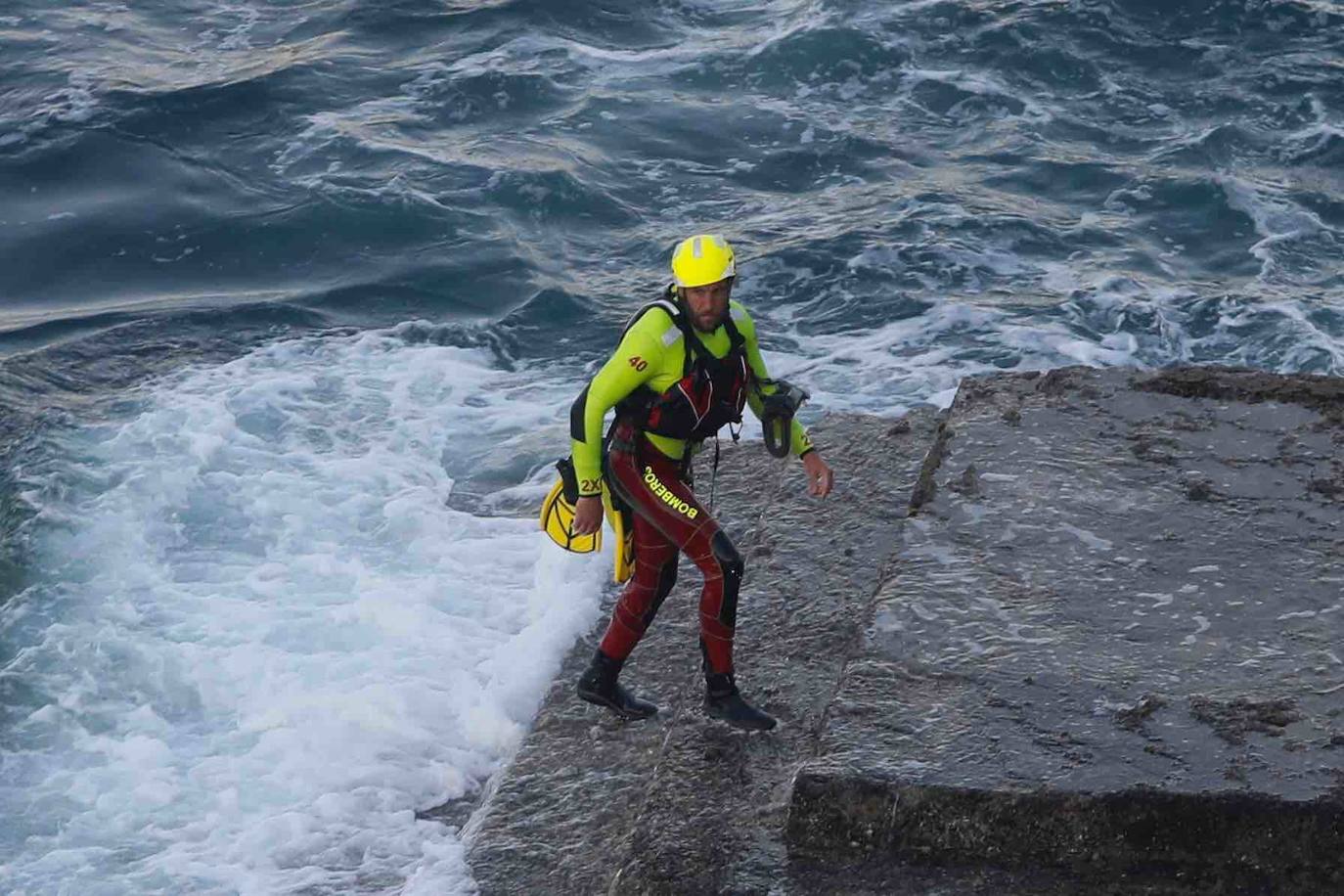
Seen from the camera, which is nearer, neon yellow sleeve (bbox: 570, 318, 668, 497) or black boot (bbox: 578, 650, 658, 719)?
neon yellow sleeve (bbox: 570, 318, 668, 497)

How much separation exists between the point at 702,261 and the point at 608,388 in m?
0.54

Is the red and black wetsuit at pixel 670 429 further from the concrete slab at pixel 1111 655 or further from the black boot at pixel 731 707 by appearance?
the concrete slab at pixel 1111 655

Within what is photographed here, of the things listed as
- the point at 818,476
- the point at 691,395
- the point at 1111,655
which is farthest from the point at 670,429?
the point at 1111,655

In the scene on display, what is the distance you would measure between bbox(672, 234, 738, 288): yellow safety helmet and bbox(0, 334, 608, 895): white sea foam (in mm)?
2024

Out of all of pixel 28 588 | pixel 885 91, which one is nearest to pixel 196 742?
pixel 28 588

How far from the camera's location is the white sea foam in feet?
19.9

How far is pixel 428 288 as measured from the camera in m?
12.4

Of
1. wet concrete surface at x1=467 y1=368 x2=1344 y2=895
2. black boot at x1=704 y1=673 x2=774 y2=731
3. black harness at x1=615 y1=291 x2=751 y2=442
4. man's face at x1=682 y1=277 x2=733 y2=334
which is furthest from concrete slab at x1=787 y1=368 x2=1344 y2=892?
man's face at x1=682 y1=277 x2=733 y2=334

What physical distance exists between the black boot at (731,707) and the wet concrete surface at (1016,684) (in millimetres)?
53

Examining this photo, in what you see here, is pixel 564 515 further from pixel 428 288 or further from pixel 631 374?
pixel 428 288

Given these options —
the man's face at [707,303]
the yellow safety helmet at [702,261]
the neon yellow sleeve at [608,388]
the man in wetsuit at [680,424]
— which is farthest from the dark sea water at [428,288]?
the yellow safety helmet at [702,261]

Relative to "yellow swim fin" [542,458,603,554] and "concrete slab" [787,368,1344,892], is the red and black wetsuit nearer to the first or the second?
"yellow swim fin" [542,458,603,554]

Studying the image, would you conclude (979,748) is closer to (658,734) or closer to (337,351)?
(658,734)

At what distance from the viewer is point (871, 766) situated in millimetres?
4863
